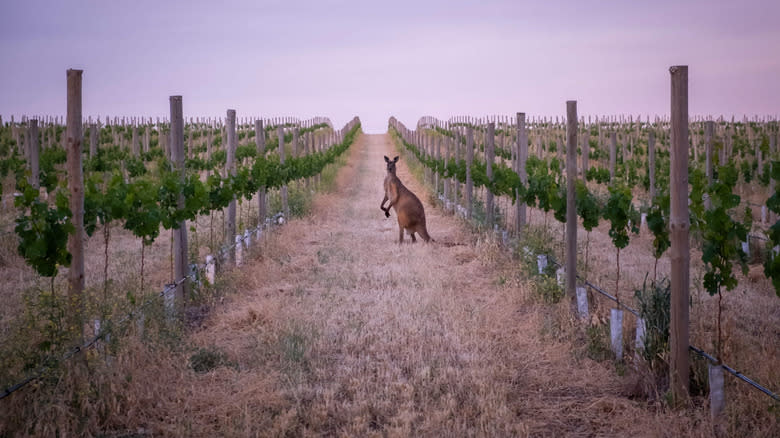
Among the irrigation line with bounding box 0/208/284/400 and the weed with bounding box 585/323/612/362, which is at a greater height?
the irrigation line with bounding box 0/208/284/400

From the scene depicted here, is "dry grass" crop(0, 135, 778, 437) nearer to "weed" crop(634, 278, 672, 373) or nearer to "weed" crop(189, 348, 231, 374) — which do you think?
"weed" crop(189, 348, 231, 374)

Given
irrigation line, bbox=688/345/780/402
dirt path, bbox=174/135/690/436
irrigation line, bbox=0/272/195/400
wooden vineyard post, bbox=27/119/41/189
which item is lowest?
dirt path, bbox=174/135/690/436

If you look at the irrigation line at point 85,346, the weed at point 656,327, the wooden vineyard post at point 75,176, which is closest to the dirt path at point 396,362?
the weed at point 656,327

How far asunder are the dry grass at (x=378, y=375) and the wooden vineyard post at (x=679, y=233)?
14.8 inches

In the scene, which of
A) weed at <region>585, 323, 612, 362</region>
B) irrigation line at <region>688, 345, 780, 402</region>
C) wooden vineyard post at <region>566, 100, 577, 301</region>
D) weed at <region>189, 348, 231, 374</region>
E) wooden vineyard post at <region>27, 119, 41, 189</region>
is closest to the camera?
irrigation line at <region>688, 345, 780, 402</region>

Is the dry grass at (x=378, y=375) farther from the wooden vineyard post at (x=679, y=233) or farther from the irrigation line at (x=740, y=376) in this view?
the wooden vineyard post at (x=679, y=233)

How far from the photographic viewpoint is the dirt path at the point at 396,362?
16.3 feet

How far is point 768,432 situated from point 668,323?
139 centimetres

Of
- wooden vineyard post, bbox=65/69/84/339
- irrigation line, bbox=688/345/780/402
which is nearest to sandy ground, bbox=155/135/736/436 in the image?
irrigation line, bbox=688/345/780/402

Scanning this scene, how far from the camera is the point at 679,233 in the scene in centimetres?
512

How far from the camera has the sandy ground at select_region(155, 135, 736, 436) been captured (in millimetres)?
4938

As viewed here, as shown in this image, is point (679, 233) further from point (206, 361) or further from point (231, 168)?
point (231, 168)

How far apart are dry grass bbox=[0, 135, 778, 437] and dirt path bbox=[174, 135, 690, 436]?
16 mm

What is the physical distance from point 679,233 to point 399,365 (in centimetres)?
269
